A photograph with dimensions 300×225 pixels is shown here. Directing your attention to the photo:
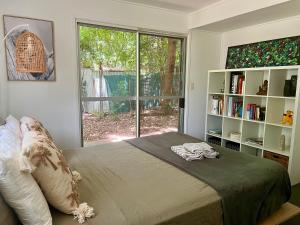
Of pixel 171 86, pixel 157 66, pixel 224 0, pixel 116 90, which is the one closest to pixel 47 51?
pixel 116 90

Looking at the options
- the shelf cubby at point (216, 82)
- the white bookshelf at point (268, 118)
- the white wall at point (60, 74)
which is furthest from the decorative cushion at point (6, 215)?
the shelf cubby at point (216, 82)

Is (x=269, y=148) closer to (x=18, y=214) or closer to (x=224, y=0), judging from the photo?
(x=224, y=0)

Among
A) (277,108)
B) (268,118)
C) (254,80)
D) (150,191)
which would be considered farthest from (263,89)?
(150,191)

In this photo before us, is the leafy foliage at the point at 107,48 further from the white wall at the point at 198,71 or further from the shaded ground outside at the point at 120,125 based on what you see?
the white wall at the point at 198,71

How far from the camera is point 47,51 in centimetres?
251

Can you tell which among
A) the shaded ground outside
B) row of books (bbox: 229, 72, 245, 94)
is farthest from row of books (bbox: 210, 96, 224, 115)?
the shaded ground outside

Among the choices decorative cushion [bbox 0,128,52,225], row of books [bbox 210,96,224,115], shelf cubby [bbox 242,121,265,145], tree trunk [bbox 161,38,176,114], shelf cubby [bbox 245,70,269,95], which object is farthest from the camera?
tree trunk [bbox 161,38,176,114]

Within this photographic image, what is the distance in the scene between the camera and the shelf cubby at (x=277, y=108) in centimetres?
279

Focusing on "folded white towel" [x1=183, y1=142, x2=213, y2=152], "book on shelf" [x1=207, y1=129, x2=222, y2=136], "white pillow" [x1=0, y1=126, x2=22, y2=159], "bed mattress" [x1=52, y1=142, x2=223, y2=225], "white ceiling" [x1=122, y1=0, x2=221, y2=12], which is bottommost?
"book on shelf" [x1=207, y1=129, x2=222, y2=136]

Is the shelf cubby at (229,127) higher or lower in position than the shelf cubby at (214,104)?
lower

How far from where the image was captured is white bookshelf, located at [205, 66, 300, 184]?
2600mm

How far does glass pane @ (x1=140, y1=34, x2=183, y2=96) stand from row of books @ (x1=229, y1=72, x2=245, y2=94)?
2.72 feet

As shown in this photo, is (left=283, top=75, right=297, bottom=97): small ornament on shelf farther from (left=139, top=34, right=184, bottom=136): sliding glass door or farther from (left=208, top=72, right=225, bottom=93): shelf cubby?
(left=139, top=34, right=184, bottom=136): sliding glass door

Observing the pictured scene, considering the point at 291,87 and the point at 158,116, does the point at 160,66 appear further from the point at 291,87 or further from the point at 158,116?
the point at 291,87
